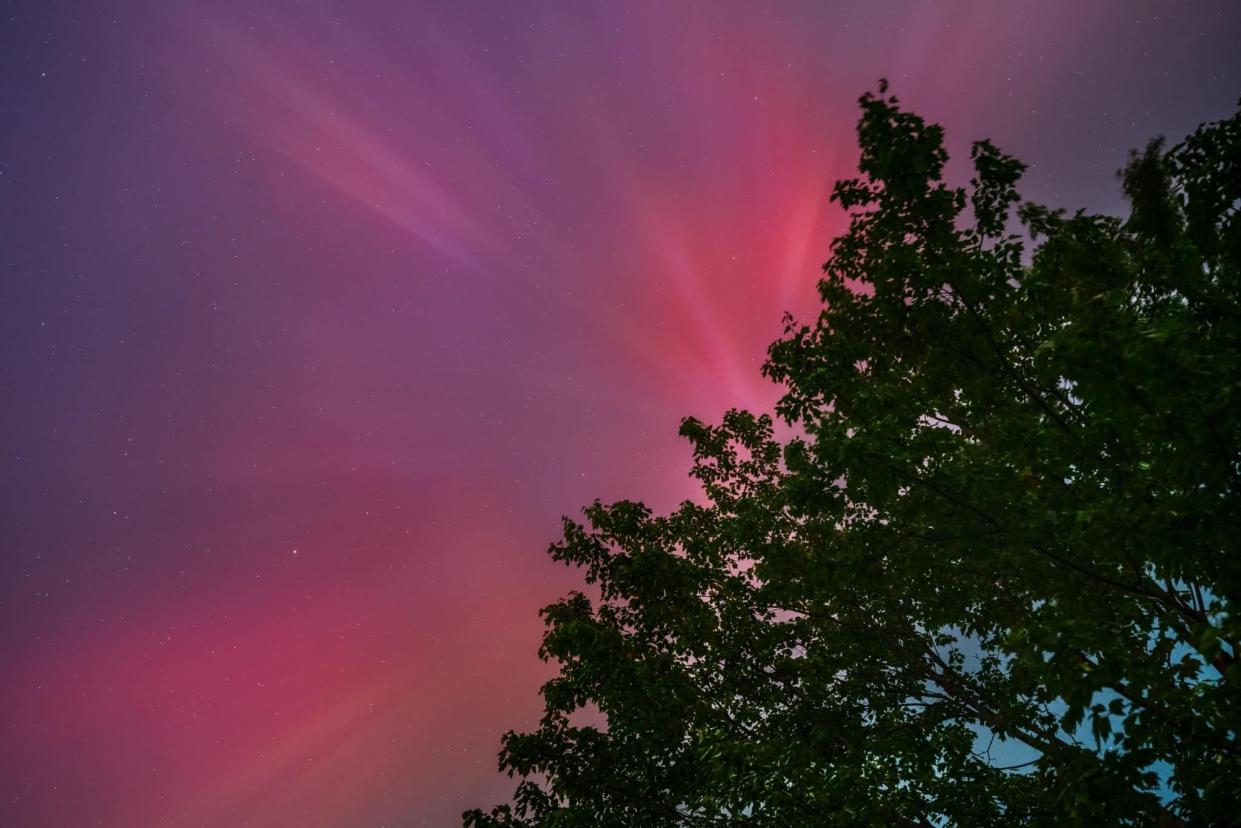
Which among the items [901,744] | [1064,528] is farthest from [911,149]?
[901,744]

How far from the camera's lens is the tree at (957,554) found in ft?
13.6

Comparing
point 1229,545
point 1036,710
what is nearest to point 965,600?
point 1036,710

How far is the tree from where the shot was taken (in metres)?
4.16

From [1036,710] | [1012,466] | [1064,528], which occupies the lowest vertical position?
[1036,710]

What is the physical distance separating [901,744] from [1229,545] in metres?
6.18

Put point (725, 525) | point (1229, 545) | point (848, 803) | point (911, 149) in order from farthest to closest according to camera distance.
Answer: point (725, 525) < point (848, 803) < point (911, 149) < point (1229, 545)

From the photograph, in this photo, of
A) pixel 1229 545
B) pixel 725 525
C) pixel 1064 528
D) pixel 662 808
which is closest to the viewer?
pixel 1229 545

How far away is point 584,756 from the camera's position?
10281 millimetres

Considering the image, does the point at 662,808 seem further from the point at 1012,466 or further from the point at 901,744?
the point at 1012,466

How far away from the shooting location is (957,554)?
24.4ft

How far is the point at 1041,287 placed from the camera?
23.0 ft

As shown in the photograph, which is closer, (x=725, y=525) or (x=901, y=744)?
(x=901, y=744)

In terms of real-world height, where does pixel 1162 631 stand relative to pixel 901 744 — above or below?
below

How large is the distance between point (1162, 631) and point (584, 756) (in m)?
8.53
